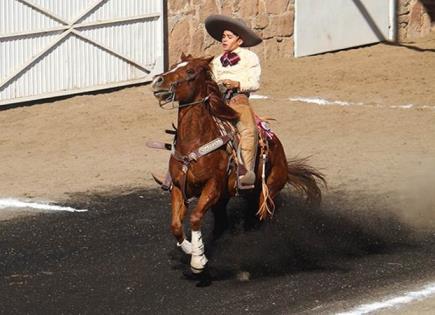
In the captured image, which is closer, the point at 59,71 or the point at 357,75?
the point at 59,71

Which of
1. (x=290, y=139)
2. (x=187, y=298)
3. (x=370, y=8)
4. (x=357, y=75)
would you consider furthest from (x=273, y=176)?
(x=370, y=8)

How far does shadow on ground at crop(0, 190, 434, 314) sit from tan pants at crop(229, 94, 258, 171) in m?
1.00

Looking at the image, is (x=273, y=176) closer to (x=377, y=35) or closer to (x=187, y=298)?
(x=187, y=298)

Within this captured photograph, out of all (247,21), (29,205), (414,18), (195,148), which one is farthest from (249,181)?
(414,18)

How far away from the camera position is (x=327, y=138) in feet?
54.5

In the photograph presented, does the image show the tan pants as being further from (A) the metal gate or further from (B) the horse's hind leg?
(A) the metal gate

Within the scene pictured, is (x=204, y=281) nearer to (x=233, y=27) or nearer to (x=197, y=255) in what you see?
(x=197, y=255)

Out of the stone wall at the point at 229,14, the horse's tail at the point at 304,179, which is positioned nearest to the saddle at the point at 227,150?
the horse's tail at the point at 304,179

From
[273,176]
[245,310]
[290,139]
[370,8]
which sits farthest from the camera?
[370,8]

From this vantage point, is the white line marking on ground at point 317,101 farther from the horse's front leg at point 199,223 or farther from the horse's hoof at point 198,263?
the horse's hoof at point 198,263

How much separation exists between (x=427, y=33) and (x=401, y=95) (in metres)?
5.38

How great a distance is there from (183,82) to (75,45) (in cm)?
866

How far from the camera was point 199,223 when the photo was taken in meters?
10.3

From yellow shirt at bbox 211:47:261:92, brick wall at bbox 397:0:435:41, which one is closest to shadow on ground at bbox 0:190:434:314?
yellow shirt at bbox 211:47:261:92
